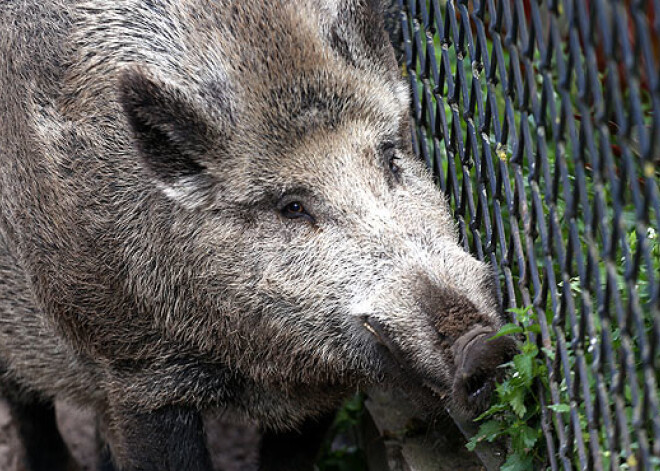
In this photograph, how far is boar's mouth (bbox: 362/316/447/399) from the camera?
2.97 meters

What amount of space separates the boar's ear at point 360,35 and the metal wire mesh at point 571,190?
0.26 meters

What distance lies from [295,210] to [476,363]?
805mm

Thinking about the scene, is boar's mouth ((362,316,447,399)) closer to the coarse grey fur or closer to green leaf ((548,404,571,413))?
the coarse grey fur

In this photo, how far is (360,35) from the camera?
349cm

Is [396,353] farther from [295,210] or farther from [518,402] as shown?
[295,210]

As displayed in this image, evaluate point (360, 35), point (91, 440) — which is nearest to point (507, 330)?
point (360, 35)

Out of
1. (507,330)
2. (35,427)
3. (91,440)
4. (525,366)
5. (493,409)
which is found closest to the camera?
(507,330)

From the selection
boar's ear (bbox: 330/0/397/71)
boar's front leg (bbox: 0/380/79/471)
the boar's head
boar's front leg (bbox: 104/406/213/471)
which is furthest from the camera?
boar's front leg (bbox: 0/380/79/471)

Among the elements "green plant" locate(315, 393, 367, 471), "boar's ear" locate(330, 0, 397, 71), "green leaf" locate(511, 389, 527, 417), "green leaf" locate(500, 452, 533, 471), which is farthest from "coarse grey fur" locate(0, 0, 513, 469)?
"green plant" locate(315, 393, 367, 471)

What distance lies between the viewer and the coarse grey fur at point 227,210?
3109 millimetres

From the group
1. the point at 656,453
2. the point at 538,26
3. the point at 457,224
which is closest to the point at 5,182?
the point at 457,224

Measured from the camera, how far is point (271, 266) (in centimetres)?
326

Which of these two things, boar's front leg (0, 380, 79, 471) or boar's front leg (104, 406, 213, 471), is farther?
boar's front leg (0, 380, 79, 471)

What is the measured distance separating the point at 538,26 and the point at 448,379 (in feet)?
3.29
